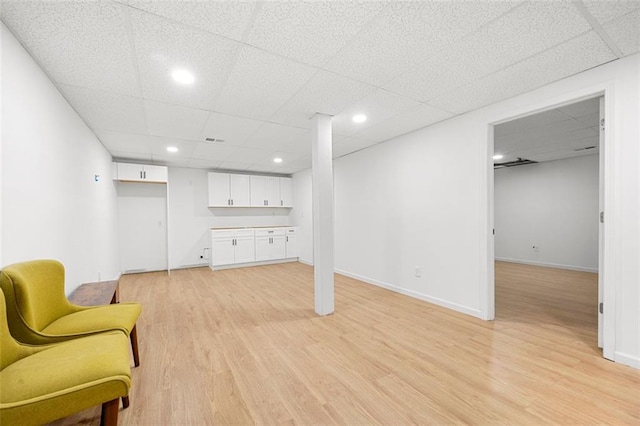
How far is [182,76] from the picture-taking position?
2191mm

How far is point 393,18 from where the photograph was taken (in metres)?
1.59

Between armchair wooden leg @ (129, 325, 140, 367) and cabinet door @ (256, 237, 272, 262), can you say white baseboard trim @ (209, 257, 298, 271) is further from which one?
armchair wooden leg @ (129, 325, 140, 367)

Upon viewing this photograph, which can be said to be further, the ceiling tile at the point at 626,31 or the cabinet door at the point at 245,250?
the cabinet door at the point at 245,250

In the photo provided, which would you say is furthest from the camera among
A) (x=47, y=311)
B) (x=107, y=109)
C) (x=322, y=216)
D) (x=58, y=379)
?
(x=322, y=216)

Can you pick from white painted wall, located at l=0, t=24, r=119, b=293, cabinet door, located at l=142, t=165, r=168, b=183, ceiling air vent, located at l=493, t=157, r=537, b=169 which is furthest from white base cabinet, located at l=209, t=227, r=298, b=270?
ceiling air vent, located at l=493, t=157, r=537, b=169

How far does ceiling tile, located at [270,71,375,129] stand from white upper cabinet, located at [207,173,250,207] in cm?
357

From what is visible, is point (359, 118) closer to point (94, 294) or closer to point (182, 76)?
point (182, 76)

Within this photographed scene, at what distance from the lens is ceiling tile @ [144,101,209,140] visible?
2.85 m

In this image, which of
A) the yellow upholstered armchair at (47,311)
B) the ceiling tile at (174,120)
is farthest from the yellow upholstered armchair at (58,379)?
the ceiling tile at (174,120)

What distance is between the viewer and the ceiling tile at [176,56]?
164 cm

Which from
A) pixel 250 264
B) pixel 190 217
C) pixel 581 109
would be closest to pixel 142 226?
pixel 190 217

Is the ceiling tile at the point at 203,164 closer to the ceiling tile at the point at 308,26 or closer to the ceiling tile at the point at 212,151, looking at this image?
the ceiling tile at the point at 212,151

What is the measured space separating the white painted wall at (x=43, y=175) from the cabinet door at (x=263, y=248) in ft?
10.9

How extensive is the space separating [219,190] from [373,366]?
545 centimetres
